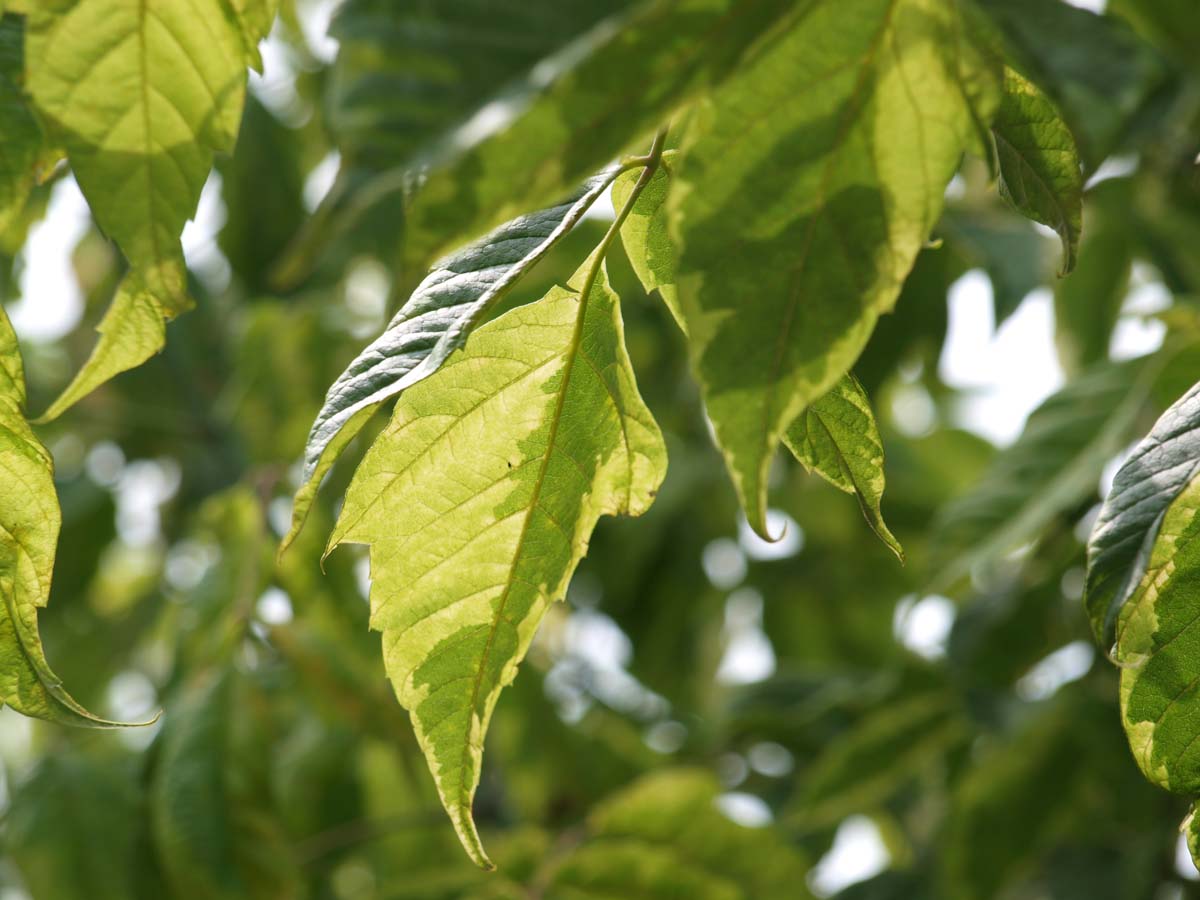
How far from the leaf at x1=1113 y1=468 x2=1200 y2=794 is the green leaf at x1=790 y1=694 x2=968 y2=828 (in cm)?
76

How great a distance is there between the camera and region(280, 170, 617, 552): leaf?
371mm

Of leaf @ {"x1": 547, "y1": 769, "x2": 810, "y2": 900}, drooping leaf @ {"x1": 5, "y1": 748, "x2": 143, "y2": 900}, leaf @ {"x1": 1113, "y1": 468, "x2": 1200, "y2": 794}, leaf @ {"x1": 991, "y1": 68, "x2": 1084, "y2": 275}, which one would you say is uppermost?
leaf @ {"x1": 991, "y1": 68, "x2": 1084, "y2": 275}

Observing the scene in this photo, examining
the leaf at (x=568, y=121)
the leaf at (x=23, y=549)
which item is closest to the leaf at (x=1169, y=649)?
the leaf at (x=568, y=121)

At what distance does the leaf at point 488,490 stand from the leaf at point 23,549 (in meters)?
0.10

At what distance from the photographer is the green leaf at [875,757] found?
117cm

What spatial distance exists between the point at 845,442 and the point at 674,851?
787 millimetres

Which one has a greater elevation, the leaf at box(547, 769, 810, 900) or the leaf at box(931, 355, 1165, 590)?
the leaf at box(931, 355, 1165, 590)

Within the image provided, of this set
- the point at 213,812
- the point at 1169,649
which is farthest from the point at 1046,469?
the point at 213,812

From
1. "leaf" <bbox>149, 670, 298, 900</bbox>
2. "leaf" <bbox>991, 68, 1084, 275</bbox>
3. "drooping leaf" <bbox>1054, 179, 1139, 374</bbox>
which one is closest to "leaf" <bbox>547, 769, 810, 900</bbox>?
"leaf" <bbox>149, 670, 298, 900</bbox>

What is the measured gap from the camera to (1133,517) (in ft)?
1.37

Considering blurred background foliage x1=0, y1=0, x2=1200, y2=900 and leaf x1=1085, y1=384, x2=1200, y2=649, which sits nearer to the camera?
leaf x1=1085, y1=384, x2=1200, y2=649

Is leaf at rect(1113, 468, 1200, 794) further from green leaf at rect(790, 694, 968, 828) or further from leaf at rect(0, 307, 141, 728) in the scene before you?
green leaf at rect(790, 694, 968, 828)

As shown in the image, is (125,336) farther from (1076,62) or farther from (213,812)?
(213,812)

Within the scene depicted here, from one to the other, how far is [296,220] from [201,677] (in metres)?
0.90
